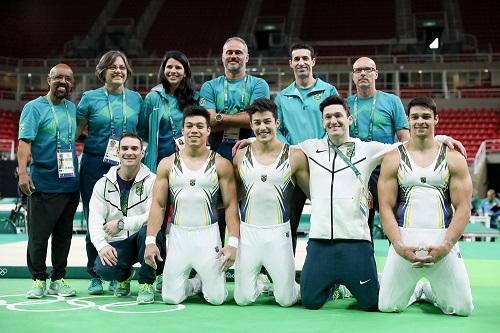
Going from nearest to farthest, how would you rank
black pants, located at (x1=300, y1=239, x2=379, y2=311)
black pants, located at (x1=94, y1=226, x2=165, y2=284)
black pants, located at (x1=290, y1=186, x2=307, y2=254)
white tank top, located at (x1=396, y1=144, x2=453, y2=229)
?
1. white tank top, located at (x1=396, y1=144, x2=453, y2=229)
2. black pants, located at (x1=300, y1=239, x2=379, y2=311)
3. black pants, located at (x1=94, y1=226, x2=165, y2=284)
4. black pants, located at (x1=290, y1=186, x2=307, y2=254)

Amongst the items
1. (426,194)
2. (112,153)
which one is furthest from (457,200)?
(112,153)

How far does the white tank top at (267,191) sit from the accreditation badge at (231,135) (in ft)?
1.80

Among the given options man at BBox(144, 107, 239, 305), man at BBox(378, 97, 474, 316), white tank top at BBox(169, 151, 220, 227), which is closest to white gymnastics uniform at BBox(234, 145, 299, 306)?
man at BBox(144, 107, 239, 305)

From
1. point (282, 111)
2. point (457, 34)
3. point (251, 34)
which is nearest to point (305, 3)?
point (251, 34)

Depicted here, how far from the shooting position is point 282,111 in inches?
199

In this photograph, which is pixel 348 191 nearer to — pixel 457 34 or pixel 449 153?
pixel 449 153

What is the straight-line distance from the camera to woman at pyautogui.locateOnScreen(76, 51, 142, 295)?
195 inches

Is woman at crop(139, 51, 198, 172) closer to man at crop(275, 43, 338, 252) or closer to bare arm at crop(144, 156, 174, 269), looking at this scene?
bare arm at crop(144, 156, 174, 269)

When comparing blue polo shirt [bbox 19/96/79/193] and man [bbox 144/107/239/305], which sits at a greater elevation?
blue polo shirt [bbox 19/96/79/193]

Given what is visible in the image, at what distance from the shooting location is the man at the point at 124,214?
466cm

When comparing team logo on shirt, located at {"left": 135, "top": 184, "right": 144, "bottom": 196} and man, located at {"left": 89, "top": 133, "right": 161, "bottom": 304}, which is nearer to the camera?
man, located at {"left": 89, "top": 133, "right": 161, "bottom": 304}

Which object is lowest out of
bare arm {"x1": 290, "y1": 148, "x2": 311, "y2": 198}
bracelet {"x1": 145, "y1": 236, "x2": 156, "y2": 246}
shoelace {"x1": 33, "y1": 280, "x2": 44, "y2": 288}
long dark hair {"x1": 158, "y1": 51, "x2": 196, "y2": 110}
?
shoelace {"x1": 33, "y1": 280, "x2": 44, "y2": 288}

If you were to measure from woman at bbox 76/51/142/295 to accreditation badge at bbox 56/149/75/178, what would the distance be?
0.21 meters

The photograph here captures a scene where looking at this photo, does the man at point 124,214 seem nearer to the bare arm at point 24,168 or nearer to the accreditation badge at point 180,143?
the accreditation badge at point 180,143
